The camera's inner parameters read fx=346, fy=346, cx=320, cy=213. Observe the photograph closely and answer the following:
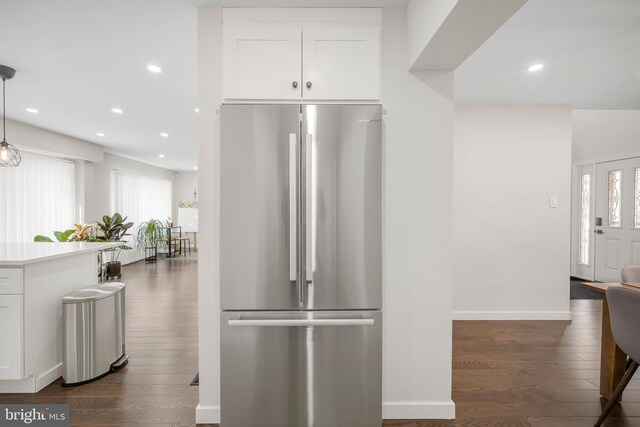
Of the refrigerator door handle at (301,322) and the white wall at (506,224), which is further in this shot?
the white wall at (506,224)

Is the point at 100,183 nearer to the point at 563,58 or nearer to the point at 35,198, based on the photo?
the point at 35,198

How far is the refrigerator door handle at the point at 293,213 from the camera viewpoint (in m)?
1.86

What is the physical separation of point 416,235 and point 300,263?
76 cm

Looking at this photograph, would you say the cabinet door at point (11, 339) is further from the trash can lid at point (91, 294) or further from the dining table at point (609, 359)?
the dining table at point (609, 359)

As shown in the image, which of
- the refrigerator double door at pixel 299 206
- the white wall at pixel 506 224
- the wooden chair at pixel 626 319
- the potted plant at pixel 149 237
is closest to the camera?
the wooden chair at pixel 626 319

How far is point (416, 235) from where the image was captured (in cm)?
214

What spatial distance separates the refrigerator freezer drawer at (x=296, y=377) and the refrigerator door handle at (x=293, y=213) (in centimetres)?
29

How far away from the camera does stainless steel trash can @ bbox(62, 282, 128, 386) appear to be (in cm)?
253

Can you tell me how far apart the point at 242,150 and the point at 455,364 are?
7.96ft

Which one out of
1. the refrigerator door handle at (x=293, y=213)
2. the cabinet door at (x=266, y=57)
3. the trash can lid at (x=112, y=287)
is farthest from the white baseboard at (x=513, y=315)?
the trash can lid at (x=112, y=287)

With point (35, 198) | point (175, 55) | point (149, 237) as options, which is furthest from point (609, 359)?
point (149, 237)

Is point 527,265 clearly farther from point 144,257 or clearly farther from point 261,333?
point 144,257

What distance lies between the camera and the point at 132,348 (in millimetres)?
3219

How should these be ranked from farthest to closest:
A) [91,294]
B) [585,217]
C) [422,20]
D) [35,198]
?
[585,217]
[35,198]
[91,294]
[422,20]
